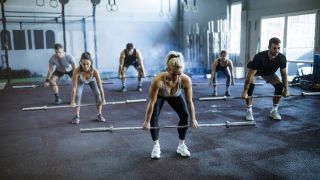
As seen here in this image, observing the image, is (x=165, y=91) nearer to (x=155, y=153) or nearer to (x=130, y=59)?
(x=155, y=153)

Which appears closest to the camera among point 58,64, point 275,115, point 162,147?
point 162,147

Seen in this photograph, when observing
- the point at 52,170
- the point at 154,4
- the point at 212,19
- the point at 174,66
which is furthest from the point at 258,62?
the point at 154,4

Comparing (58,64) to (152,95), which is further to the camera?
(58,64)

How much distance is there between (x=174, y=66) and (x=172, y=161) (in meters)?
0.92

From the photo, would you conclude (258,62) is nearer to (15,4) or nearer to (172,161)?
(172,161)

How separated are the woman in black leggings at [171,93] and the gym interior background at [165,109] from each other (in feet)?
1.15

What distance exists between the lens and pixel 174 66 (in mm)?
2623

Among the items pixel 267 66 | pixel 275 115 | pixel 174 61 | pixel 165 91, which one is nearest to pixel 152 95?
pixel 165 91

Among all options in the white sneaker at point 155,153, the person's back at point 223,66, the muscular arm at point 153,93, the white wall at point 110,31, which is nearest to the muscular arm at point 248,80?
the white sneaker at point 155,153

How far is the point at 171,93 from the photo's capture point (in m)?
2.87

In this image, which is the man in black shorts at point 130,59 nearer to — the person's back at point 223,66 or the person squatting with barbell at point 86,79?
the person's back at point 223,66

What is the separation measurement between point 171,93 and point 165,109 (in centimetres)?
235

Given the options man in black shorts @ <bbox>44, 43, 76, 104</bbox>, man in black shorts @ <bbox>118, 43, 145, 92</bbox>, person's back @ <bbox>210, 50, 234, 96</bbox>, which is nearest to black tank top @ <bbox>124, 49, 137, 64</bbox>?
man in black shorts @ <bbox>118, 43, 145, 92</bbox>

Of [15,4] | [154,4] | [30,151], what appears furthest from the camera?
[154,4]
